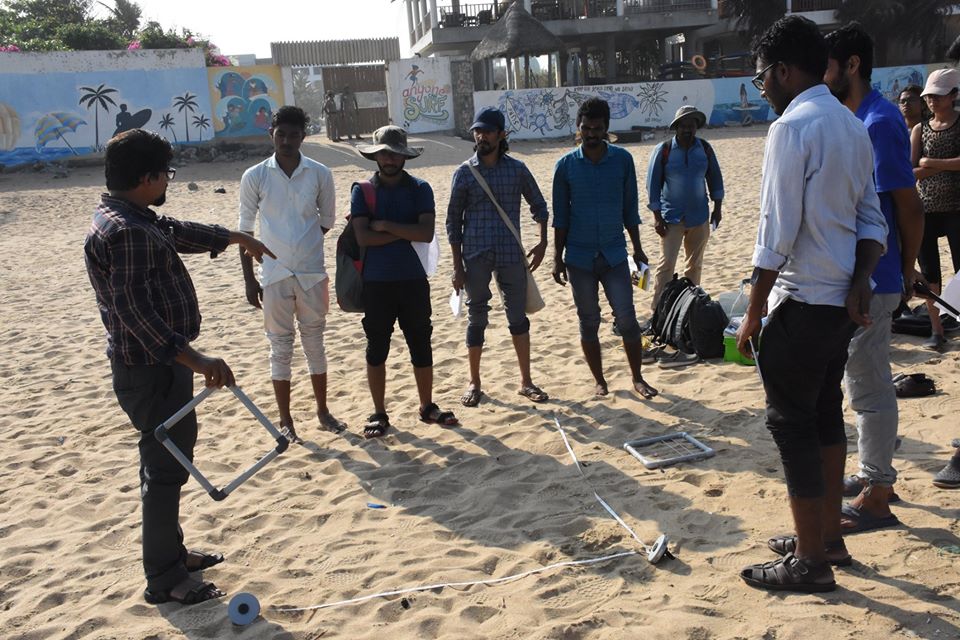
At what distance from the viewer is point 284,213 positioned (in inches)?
191

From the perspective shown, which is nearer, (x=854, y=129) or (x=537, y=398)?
(x=854, y=129)

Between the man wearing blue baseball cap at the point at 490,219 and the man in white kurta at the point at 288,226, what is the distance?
859 mm

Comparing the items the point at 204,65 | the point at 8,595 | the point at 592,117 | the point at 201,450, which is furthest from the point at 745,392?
the point at 204,65

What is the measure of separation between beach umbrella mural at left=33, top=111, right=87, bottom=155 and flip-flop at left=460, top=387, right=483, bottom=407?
22.4 meters

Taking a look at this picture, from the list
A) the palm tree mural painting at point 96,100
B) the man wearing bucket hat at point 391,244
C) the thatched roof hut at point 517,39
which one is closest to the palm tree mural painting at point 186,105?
the palm tree mural painting at point 96,100

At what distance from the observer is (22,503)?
4.44 m

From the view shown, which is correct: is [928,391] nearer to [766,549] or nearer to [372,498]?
[766,549]

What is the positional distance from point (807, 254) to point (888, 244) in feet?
2.22

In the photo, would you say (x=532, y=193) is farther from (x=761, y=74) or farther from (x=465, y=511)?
(x=761, y=74)

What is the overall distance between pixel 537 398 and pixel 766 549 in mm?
2277

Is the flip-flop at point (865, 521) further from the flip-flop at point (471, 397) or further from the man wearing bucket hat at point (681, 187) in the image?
the man wearing bucket hat at point (681, 187)

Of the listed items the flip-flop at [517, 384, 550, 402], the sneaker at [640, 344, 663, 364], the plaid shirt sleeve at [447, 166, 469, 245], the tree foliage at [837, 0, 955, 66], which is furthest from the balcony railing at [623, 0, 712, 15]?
the flip-flop at [517, 384, 550, 402]

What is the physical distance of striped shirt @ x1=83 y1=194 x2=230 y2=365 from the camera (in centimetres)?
304

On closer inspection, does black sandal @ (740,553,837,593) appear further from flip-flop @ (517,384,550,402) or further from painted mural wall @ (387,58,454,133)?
painted mural wall @ (387,58,454,133)
